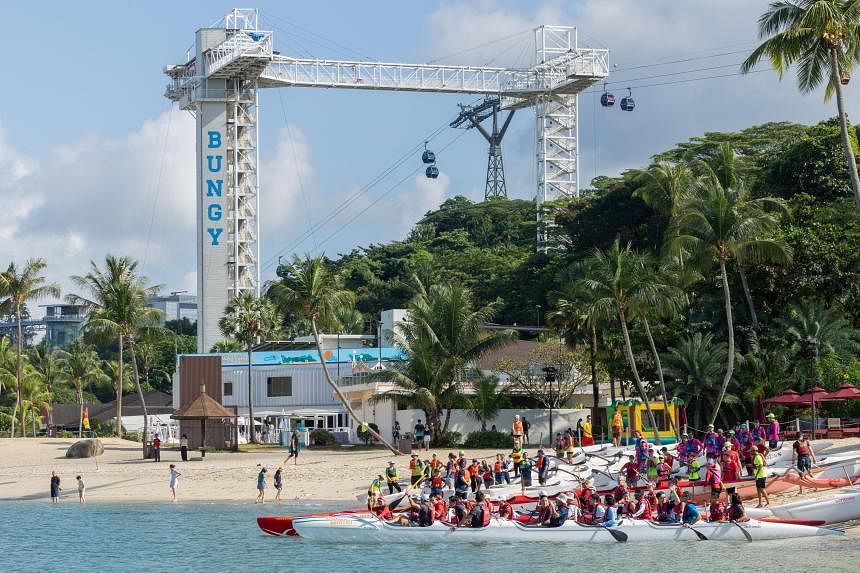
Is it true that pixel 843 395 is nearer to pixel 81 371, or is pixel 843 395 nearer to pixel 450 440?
pixel 450 440

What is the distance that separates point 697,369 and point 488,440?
32.0 feet

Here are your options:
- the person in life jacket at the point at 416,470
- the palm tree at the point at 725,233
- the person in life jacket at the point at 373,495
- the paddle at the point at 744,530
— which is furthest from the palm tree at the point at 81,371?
the paddle at the point at 744,530

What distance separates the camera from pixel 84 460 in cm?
5334

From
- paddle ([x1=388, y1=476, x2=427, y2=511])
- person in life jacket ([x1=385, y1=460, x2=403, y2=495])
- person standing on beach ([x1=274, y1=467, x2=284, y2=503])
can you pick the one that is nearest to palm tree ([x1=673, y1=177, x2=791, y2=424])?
paddle ([x1=388, y1=476, x2=427, y2=511])

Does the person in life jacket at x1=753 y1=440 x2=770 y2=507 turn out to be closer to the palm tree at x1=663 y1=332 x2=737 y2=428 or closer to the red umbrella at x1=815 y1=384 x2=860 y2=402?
the red umbrella at x1=815 y1=384 x2=860 y2=402

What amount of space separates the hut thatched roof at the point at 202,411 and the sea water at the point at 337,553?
14482 mm

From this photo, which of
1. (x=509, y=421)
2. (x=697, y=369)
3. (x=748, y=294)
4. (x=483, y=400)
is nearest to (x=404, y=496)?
(x=697, y=369)

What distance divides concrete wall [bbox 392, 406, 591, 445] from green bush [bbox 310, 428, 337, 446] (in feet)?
13.5

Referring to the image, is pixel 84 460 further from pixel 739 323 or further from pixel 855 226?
pixel 855 226

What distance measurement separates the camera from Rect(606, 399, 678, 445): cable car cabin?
44.8 meters

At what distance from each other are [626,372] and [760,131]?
31456 millimetres

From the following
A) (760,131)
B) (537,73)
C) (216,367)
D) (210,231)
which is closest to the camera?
(216,367)

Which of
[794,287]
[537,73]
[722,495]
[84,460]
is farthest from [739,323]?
[537,73]

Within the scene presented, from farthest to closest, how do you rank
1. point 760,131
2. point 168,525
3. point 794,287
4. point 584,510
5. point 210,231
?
point 210,231
point 760,131
point 794,287
point 168,525
point 584,510
